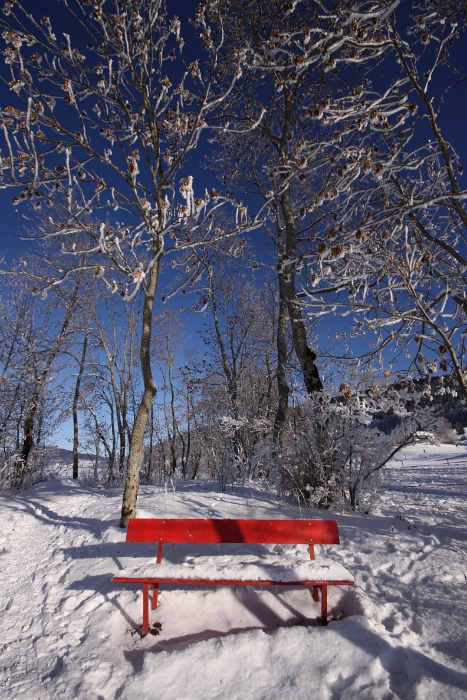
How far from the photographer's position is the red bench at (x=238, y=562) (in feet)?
9.47

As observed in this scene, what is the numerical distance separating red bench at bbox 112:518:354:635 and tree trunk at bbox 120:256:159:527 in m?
1.56

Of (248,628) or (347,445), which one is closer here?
(248,628)

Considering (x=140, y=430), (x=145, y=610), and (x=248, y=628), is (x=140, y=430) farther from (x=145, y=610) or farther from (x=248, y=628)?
(x=248, y=628)

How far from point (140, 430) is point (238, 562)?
7.35ft

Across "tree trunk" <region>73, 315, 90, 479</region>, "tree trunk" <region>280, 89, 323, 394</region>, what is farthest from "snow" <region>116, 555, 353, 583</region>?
"tree trunk" <region>73, 315, 90, 479</region>

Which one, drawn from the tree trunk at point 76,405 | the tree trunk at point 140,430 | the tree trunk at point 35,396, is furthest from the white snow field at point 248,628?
the tree trunk at point 76,405

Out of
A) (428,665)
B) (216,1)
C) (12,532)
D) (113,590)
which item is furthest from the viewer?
(12,532)

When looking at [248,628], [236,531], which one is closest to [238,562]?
[236,531]

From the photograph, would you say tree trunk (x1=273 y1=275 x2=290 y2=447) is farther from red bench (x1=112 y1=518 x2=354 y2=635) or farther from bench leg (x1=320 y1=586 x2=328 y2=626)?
bench leg (x1=320 y1=586 x2=328 y2=626)

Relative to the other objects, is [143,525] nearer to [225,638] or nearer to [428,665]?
[225,638]

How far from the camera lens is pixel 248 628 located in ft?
9.82

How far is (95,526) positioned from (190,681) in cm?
374

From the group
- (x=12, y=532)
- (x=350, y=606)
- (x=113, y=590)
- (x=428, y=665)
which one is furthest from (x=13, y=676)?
(x=12, y=532)

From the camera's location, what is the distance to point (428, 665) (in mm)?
2293
